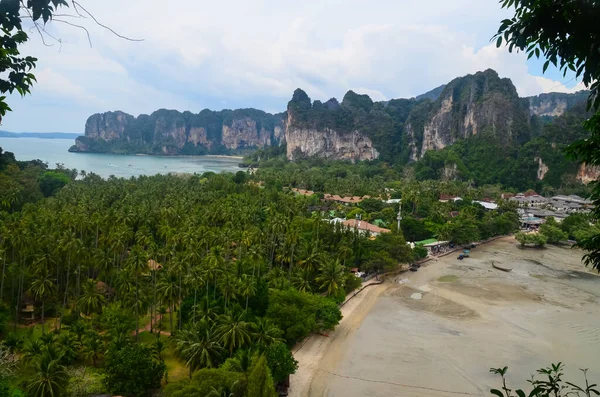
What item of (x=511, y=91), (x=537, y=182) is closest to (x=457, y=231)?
(x=537, y=182)

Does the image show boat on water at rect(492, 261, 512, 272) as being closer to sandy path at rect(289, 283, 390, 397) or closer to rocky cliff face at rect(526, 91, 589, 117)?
sandy path at rect(289, 283, 390, 397)

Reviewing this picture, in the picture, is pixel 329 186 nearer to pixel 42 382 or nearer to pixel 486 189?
pixel 486 189

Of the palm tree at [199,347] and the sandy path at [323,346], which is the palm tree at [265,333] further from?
the sandy path at [323,346]

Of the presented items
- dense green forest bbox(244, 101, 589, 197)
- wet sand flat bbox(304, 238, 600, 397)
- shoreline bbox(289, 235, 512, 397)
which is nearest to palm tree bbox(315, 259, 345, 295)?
shoreline bbox(289, 235, 512, 397)

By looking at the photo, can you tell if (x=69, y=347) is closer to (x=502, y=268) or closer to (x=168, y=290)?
(x=168, y=290)

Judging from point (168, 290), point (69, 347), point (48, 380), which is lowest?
point (69, 347)

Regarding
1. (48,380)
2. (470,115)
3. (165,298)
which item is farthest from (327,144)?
(48,380)

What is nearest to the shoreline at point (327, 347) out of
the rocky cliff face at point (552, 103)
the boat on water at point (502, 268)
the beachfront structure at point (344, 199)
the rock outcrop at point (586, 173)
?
the boat on water at point (502, 268)
